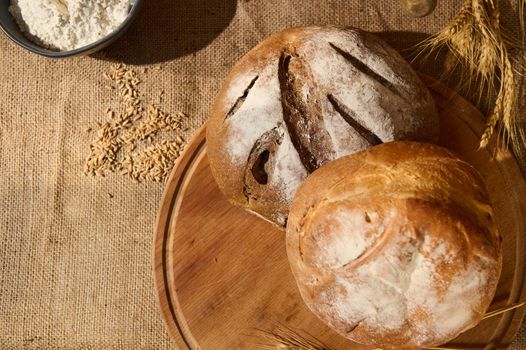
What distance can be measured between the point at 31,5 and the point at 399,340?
133 centimetres

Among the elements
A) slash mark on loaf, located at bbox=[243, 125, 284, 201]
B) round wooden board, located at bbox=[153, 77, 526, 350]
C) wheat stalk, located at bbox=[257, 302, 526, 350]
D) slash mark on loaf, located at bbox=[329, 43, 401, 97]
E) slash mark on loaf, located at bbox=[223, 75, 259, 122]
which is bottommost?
wheat stalk, located at bbox=[257, 302, 526, 350]

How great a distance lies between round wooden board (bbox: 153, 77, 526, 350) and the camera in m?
1.50

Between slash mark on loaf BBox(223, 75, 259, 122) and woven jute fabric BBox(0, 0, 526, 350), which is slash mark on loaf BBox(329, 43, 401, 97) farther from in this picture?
woven jute fabric BBox(0, 0, 526, 350)

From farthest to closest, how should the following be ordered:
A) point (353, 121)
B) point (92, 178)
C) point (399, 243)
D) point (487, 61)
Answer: point (92, 178)
point (487, 61)
point (353, 121)
point (399, 243)

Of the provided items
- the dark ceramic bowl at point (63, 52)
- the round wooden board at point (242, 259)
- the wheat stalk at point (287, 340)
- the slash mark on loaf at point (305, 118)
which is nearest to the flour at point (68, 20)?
the dark ceramic bowl at point (63, 52)

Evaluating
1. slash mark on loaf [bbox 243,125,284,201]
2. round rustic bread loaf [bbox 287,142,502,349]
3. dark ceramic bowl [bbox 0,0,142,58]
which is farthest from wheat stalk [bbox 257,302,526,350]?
dark ceramic bowl [bbox 0,0,142,58]

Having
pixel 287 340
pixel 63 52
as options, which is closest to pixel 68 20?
pixel 63 52

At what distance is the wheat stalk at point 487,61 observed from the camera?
4.84 feet

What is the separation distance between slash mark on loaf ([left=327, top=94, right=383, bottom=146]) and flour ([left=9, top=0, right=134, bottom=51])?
69 centimetres

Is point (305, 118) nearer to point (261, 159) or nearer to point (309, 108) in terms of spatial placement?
point (309, 108)

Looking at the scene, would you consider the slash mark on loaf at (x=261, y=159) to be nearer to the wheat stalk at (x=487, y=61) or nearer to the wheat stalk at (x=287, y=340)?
the wheat stalk at (x=287, y=340)

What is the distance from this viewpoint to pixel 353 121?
130 cm

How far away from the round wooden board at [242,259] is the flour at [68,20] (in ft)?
1.37

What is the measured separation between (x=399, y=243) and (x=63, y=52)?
3.49 feet
